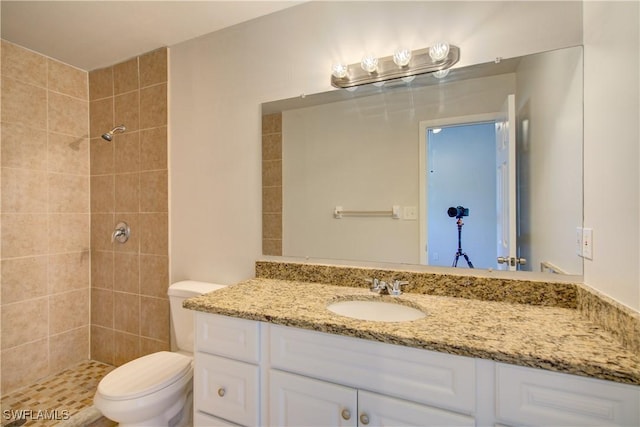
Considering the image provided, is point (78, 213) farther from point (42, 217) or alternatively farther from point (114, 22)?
point (114, 22)

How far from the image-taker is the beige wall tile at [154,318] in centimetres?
192

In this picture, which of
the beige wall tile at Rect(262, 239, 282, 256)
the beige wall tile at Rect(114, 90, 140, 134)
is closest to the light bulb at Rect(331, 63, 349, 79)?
the beige wall tile at Rect(262, 239, 282, 256)

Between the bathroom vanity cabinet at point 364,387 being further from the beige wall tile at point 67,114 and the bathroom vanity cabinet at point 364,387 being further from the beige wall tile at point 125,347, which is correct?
the beige wall tile at point 67,114

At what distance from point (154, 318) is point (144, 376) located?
0.61 m

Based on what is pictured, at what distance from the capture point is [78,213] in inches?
86.3

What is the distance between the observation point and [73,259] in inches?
85.1

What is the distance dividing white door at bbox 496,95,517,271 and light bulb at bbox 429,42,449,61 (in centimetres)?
32

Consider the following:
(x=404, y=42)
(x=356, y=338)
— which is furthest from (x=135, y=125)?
(x=356, y=338)

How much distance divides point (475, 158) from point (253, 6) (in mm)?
1353

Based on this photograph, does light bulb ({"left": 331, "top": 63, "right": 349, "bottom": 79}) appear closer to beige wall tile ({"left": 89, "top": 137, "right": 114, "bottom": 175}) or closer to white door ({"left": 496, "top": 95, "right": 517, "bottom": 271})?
white door ({"left": 496, "top": 95, "right": 517, "bottom": 271})

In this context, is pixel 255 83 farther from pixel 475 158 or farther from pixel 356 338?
pixel 356 338

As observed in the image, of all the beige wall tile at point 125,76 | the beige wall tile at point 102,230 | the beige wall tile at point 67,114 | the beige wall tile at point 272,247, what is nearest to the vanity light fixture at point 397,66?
the beige wall tile at point 272,247

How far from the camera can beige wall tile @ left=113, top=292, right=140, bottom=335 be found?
2.03 m

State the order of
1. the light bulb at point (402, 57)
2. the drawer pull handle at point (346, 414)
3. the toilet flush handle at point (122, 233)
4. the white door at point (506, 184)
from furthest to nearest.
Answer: the toilet flush handle at point (122, 233) → the light bulb at point (402, 57) → the white door at point (506, 184) → the drawer pull handle at point (346, 414)
